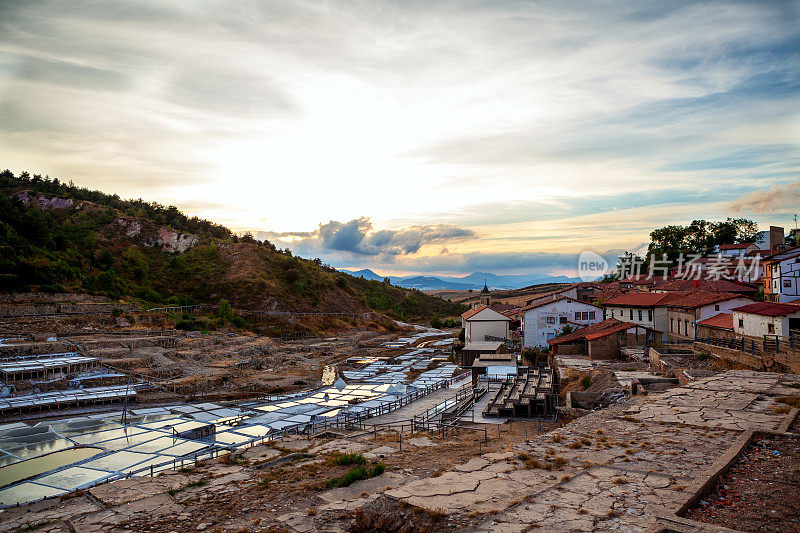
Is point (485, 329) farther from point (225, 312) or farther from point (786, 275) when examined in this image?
point (225, 312)

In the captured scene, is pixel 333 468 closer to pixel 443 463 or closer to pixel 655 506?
pixel 443 463

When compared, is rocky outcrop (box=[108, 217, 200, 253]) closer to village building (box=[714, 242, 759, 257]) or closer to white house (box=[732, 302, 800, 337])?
white house (box=[732, 302, 800, 337])

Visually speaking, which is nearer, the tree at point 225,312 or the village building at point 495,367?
the village building at point 495,367

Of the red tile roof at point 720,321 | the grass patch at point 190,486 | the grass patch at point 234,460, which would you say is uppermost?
the red tile roof at point 720,321

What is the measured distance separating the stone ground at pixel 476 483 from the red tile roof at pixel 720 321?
650 inches

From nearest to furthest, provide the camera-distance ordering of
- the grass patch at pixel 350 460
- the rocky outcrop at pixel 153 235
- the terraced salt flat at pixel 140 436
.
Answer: the grass patch at pixel 350 460
the terraced salt flat at pixel 140 436
the rocky outcrop at pixel 153 235

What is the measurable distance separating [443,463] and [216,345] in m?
36.9

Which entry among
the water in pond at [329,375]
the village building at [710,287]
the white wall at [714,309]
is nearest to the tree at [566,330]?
the white wall at [714,309]

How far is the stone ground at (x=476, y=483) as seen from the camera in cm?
676

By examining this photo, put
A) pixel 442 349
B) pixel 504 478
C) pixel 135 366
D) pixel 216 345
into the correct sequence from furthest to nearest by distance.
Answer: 1. pixel 442 349
2. pixel 216 345
3. pixel 135 366
4. pixel 504 478

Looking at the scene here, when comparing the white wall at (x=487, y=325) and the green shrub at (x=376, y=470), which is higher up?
the green shrub at (x=376, y=470)

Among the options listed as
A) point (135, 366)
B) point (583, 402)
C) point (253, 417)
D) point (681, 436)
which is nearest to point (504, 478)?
point (681, 436)

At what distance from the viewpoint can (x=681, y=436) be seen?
1004cm

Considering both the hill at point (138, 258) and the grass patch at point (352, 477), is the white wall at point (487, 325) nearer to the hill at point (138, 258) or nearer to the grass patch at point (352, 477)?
the hill at point (138, 258)
